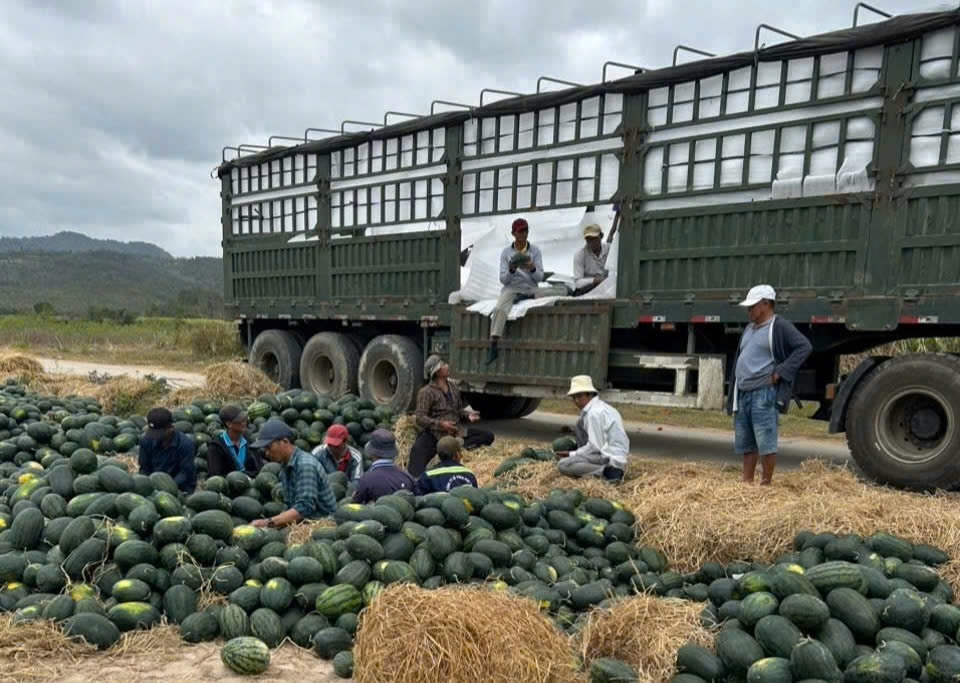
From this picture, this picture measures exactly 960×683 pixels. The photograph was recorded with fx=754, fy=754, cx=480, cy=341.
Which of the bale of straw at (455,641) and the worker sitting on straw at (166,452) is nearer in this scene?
the bale of straw at (455,641)

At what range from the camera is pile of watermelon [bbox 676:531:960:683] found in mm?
3627

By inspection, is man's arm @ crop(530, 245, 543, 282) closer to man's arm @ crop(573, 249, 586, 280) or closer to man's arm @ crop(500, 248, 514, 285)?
man's arm @ crop(500, 248, 514, 285)

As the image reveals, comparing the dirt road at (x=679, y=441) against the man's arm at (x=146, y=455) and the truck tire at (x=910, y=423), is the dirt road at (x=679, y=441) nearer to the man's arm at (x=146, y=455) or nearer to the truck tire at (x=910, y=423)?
the truck tire at (x=910, y=423)

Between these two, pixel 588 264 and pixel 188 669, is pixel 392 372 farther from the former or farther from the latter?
pixel 188 669

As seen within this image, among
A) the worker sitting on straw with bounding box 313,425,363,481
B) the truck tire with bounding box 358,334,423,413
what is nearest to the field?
the truck tire with bounding box 358,334,423,413

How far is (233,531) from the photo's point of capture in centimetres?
552

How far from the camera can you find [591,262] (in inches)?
402

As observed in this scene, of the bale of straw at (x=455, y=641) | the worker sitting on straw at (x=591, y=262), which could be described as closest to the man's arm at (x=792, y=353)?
the worker sitting on straw at (x=591, y=262)

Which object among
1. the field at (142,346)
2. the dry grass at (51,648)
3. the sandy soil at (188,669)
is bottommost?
the field at (142,346)

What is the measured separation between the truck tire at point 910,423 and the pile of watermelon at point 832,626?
3.09 meters

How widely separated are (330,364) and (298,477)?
838 cm

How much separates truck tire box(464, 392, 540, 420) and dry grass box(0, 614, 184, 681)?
9204 mm

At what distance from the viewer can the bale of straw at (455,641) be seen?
3622 millimetres

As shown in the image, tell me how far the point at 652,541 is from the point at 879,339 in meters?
4.19
